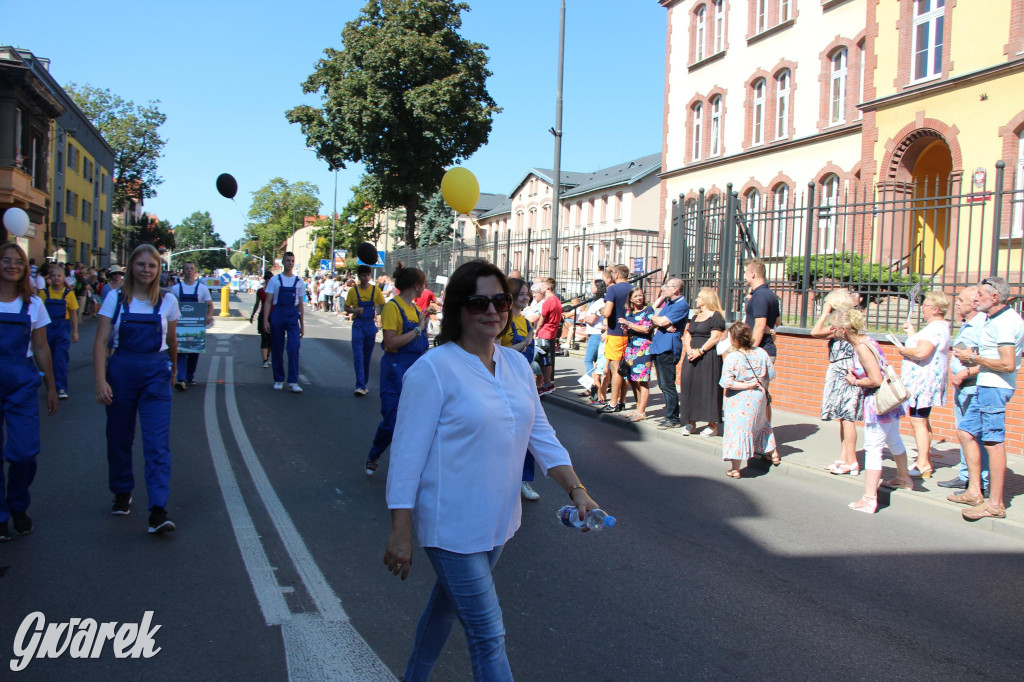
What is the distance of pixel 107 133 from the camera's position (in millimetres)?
58750

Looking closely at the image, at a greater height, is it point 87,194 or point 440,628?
point 87,194

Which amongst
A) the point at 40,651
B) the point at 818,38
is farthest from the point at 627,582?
the point at 818,38

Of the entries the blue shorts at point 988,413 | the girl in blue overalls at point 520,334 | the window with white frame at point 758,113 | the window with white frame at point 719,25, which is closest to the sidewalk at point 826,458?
the blue shorts at point 988,413

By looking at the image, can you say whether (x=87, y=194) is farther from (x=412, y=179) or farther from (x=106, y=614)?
(x=106, y=614)

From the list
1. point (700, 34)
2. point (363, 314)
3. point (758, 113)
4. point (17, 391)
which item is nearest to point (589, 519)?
point (17, 391)

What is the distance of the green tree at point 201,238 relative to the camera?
16362 centimetres

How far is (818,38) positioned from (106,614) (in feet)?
82.4

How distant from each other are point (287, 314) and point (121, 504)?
6.42m

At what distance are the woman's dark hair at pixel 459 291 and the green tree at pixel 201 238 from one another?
546ft

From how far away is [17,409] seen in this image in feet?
16.0

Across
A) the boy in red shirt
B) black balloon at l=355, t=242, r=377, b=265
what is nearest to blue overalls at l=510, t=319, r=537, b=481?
the boy in red shirt

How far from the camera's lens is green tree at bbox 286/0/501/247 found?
121 ft

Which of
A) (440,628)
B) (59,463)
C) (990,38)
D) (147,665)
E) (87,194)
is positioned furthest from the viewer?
(87,194)

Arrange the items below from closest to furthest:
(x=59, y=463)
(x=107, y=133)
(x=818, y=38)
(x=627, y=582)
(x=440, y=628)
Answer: (x=440, y=628), (x=627, y=582), (x=59, y=463), (x=818, y=38), (x=107, y=133)
